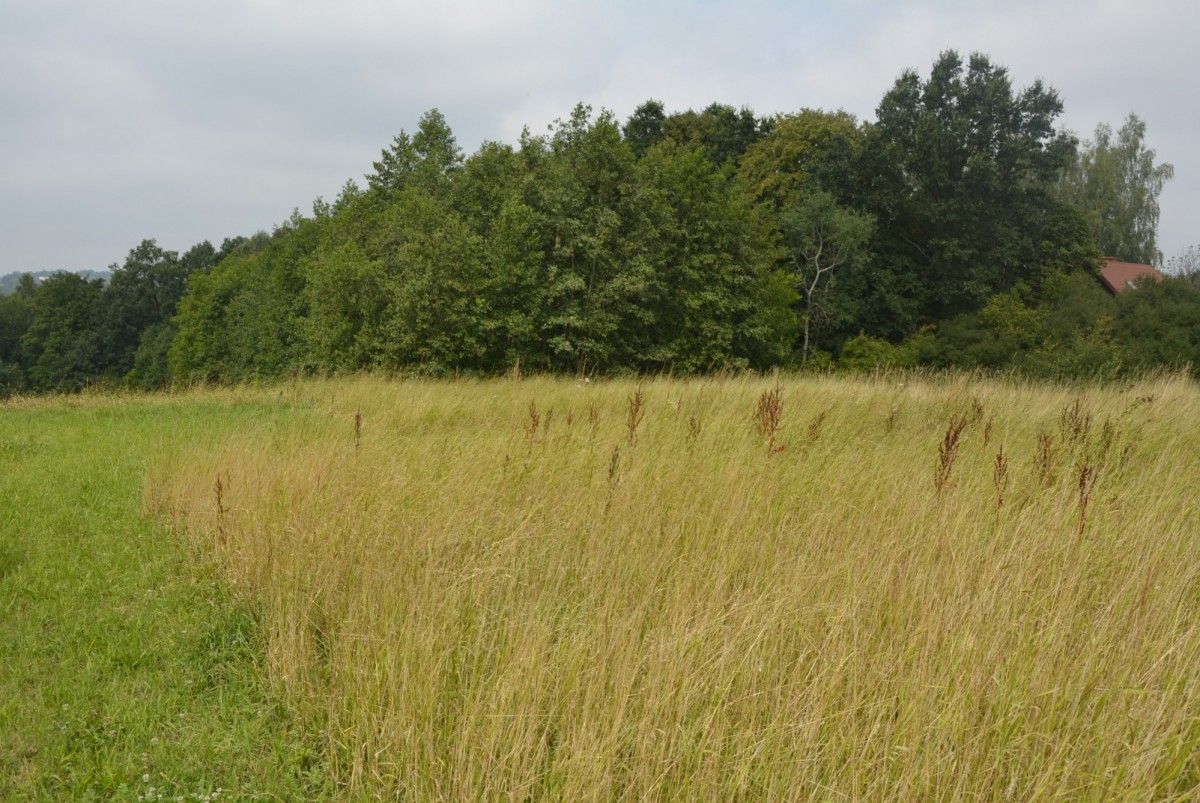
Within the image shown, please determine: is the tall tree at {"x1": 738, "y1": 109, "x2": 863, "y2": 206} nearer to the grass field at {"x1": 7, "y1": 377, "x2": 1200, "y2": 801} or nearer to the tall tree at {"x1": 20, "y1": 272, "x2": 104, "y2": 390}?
the grass field at {"x1": 7, "y1": 377, "x2": 1200, "y2": 801}

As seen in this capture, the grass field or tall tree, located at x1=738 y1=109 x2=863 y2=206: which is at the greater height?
tall tree, located at x1=738 y1=109 x2=863 y2=206

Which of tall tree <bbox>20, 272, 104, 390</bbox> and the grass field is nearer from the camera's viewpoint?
the grass field

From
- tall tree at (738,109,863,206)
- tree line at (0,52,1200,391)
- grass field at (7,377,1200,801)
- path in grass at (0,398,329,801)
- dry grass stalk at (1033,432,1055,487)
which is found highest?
tall tree at (738,109,863,206)

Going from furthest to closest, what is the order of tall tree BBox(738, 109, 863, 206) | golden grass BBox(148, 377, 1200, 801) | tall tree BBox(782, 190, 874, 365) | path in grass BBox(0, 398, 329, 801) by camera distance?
tall tree BBox(738, 109, 863, 206)
tall tree BBox(782, 190, 874, 365)
path in grass BBox(0, 398, 329, 801)
golden grass BBox(148, 377, 1200, 801)

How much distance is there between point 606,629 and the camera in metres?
3.12

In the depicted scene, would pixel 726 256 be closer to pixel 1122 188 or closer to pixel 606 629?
pixel 606 629

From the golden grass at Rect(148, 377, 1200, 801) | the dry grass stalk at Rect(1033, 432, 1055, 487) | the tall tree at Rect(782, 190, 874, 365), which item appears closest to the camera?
the golden grass at Rect(148, 377, 1200, 801)

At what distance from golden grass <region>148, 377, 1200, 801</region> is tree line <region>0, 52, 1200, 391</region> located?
10.2m

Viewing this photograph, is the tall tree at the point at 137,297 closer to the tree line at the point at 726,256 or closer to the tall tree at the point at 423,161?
the tree line at the point at 726,256

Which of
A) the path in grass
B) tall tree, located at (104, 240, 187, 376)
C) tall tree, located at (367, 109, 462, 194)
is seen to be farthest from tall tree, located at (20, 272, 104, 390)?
the path in grass

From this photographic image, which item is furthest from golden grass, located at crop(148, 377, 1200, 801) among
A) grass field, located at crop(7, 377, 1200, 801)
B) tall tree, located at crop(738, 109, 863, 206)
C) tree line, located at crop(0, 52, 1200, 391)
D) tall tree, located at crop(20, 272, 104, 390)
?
tall tree, located at crop(20, 272, 104, 390)

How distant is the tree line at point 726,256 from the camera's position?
78.5 ft

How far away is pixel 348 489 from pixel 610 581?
2.28 metres

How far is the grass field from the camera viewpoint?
256 cm
